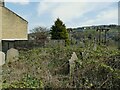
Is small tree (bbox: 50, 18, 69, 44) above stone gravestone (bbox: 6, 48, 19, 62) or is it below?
above

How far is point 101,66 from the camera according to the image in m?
9.34

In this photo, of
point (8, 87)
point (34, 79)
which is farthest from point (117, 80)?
point (8, 87)

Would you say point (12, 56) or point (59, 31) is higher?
point (59, 31)

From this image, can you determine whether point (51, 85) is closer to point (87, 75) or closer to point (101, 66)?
point (87, 75)

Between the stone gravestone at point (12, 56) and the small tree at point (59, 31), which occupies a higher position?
the small tree at point (59, 31)

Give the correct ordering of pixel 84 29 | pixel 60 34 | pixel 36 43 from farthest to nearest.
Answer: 1. pixel 84 29
2. pixel 60 34
3. pixel 36 43

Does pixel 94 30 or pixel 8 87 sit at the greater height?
pixel 94 30

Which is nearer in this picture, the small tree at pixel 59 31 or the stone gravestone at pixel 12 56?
the stone gravestone at pixel 12 56

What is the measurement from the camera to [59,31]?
3306 centimetres

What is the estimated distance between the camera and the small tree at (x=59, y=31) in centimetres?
3259

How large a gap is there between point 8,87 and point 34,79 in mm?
1065

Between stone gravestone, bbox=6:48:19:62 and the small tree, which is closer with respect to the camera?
stone gravestone, bbox=6:48:19:62

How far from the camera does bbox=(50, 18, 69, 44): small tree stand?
3259 centimetres

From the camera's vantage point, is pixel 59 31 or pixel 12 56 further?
pixel 59 31
